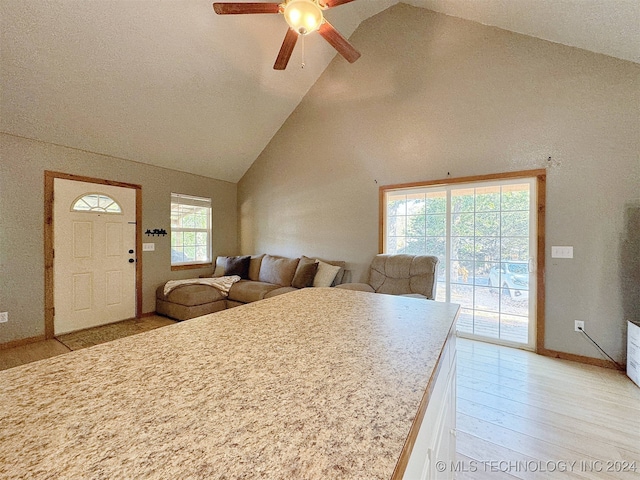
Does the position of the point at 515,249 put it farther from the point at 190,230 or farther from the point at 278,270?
the point at 190,230

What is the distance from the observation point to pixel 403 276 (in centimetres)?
315

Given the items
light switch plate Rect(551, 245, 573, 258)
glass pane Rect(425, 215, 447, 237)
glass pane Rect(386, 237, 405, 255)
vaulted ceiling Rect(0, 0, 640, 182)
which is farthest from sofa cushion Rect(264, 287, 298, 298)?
light switch plate Rect(551, 245, 573, 258)

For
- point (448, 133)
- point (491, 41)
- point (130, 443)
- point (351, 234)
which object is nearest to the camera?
point (130, 443)

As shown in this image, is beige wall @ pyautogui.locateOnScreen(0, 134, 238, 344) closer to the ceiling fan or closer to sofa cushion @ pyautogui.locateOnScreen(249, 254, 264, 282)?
sofa cushion @ pyautogui.locateOnScreen(249, 254, 264, 282)

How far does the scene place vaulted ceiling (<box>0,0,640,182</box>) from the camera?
2275mm

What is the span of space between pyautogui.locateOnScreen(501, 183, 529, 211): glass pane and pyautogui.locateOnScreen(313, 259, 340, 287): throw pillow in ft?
7.22

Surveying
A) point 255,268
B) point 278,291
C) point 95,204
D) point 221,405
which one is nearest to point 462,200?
point 278,291

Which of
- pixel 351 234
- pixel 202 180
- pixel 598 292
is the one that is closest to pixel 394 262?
pixel 351 234

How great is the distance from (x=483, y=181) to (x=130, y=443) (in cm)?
356

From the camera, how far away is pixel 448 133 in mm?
3193

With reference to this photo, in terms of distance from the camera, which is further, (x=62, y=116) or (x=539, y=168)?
(x=62, y=116)

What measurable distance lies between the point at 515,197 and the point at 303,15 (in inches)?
110

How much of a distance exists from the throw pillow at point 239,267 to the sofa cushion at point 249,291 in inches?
16.3

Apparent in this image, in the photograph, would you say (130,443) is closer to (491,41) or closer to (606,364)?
(606,364)
